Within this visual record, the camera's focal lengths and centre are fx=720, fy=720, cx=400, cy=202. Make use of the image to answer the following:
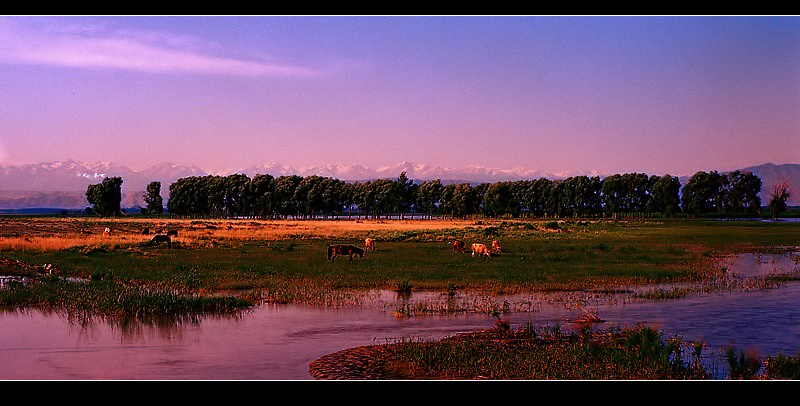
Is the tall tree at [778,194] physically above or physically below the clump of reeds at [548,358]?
above

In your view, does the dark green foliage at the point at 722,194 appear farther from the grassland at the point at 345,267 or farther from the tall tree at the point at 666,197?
the grassland at the point at 345,267

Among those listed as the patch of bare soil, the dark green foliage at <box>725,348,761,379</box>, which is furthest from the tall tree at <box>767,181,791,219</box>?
the patch of bare soil

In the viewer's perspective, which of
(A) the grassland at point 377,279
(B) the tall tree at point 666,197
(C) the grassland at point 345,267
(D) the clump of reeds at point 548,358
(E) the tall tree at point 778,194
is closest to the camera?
(D) the clump of reeds at point 548,358

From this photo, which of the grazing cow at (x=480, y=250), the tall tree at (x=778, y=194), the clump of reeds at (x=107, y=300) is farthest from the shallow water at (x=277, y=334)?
the tall tree at (x=778, y=194)

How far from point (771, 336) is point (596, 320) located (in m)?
4.84

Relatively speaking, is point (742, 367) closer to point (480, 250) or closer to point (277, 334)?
point (277, 334)

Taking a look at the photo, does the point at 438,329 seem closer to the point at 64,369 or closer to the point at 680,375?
the point at 680,375

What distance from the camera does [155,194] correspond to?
652ft

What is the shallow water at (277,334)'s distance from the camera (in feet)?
56.5

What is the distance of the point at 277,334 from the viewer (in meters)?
21.0

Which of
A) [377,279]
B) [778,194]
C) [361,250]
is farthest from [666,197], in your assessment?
[377,279]

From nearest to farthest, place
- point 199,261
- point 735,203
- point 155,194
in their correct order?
point 199,261 < point 735,203 < point 155,194
